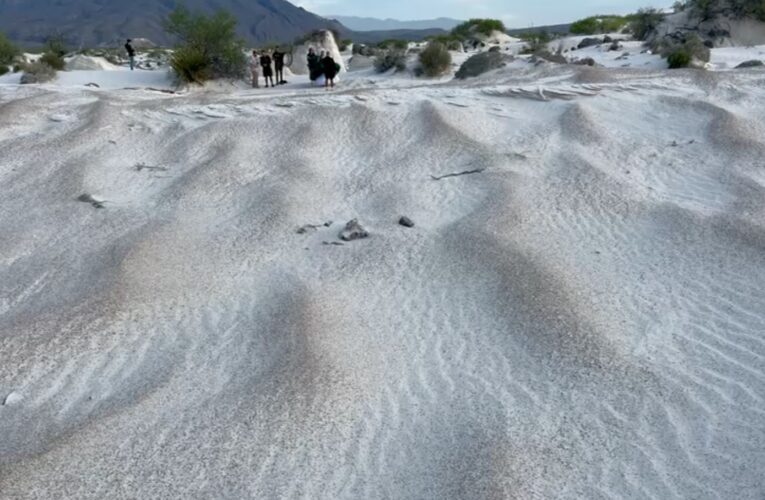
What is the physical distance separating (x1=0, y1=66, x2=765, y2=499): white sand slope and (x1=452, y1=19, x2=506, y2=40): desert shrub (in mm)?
19119

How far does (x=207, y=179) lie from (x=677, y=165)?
547 cm

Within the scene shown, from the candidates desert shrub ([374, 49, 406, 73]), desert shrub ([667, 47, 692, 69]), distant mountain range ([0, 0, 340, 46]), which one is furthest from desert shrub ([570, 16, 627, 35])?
distant mountain range ([0, 0, 340, 46])

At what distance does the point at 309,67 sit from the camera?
14.9 metres

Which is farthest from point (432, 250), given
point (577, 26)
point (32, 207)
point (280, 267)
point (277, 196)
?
point (577, 26)

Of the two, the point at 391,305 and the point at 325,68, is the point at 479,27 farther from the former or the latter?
the point at 391,305

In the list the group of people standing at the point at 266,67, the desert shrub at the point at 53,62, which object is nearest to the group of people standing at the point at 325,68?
the group of people standing at the point at 266,67

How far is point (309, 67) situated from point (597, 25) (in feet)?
63.3

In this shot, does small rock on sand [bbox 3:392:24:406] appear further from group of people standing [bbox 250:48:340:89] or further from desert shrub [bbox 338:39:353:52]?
desert shrub [bbox 338:39:353:52]

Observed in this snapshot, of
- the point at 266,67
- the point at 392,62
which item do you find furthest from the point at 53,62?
the point at 392,62

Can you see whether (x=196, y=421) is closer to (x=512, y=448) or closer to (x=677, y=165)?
(x=512, y=448)

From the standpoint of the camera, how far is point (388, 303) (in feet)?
17.9

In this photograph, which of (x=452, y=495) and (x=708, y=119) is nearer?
(x=452, y=495)

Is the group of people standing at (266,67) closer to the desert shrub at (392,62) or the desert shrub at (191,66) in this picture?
the desert shrub at (191,66)

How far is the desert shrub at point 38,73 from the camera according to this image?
15398mm
